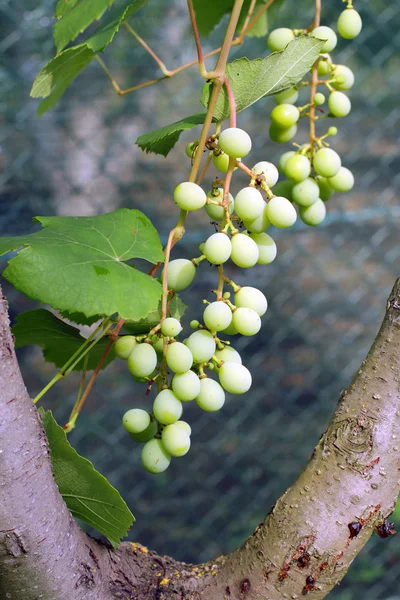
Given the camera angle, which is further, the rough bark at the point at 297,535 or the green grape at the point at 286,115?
the green grape at the point at 286,115

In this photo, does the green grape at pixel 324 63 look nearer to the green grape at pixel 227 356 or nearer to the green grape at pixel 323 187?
the green grape at pixel 323 187

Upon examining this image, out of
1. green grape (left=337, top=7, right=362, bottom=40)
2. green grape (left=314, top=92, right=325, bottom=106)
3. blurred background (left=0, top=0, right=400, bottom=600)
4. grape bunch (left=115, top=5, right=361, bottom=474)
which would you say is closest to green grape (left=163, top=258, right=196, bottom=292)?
grape bunch (left=115, top=5, right=361, bottom=474)

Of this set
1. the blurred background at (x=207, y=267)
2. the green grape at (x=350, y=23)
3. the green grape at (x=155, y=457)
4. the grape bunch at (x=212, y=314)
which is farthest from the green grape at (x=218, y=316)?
the blurred background at (x=207, y=267)

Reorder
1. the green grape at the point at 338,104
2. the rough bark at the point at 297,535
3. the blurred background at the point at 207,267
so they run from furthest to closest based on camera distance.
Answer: the blurred background at the point at 207,267
the green grape at the point at 338,104
the rough bark at the point at 297,535

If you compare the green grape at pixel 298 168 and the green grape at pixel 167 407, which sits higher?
the green grape at pixel 298 168

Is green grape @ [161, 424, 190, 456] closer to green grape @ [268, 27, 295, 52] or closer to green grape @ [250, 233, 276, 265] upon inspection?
green grape @ [250, 233, 276, 265]
